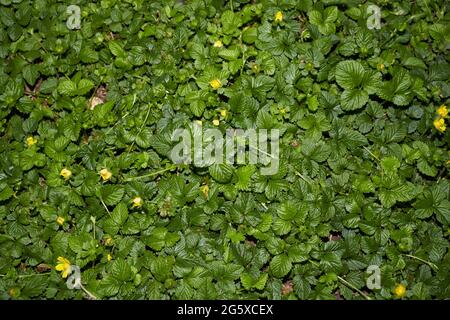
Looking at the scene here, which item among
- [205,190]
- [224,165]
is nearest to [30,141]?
[205,190]

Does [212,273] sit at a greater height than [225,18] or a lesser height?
lesser

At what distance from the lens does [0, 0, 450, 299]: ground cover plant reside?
3.00 meters

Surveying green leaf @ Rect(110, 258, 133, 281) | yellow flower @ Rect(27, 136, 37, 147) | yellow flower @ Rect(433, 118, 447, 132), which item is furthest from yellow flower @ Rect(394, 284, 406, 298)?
yellow flower @ Rect(27, 136, 37, 147)

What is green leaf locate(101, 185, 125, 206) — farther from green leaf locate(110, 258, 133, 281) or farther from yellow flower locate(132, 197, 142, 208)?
green leaf locate(110, 258, 133, 281)

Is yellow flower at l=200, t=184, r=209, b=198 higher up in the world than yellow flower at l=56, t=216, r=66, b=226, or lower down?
higher up

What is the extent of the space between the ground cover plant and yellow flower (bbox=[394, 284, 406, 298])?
0.16 ft

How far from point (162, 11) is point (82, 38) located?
2.10ft

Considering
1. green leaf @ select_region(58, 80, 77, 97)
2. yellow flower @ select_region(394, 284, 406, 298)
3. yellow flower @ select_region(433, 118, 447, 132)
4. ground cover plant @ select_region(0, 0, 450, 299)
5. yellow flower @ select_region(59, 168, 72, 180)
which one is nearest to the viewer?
yellow flower @ select_region(394, 284, 406, 298)

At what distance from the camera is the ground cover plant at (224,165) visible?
3.00m

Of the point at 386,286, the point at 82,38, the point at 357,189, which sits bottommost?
the point at 386,286

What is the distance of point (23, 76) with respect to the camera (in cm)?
344

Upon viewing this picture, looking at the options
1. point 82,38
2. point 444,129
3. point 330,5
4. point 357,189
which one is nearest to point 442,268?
point 357,189

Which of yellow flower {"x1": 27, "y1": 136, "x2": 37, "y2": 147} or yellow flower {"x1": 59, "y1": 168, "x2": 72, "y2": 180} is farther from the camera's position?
yellow flower {"x1": 27, "y1": 136, "x2": 37, "y2": 147}

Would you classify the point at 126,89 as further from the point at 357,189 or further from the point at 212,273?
the point at 357,189
